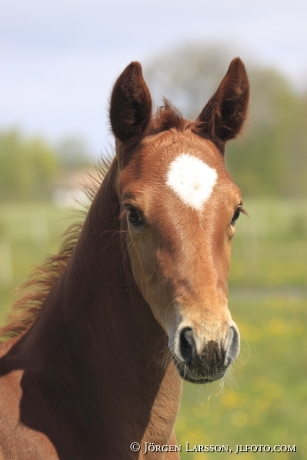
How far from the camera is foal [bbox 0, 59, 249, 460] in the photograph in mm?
2852

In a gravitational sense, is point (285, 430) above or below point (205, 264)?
below

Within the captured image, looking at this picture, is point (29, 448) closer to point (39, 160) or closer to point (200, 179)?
point (200, 179)

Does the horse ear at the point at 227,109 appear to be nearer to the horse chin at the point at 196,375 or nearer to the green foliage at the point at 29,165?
the horse chin at the point at 196,375

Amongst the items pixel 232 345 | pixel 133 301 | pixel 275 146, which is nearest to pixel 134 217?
pixel 133 301

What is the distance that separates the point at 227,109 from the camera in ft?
11.2

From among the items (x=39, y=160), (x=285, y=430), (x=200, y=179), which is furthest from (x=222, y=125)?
(x=39, y=160)

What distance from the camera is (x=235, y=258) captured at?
75.5ft

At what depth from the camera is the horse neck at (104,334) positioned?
125 inches

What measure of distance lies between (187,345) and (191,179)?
756 mm

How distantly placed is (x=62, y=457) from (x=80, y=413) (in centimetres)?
24

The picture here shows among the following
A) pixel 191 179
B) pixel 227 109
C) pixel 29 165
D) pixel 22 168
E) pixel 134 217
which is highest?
pixel 227 109
